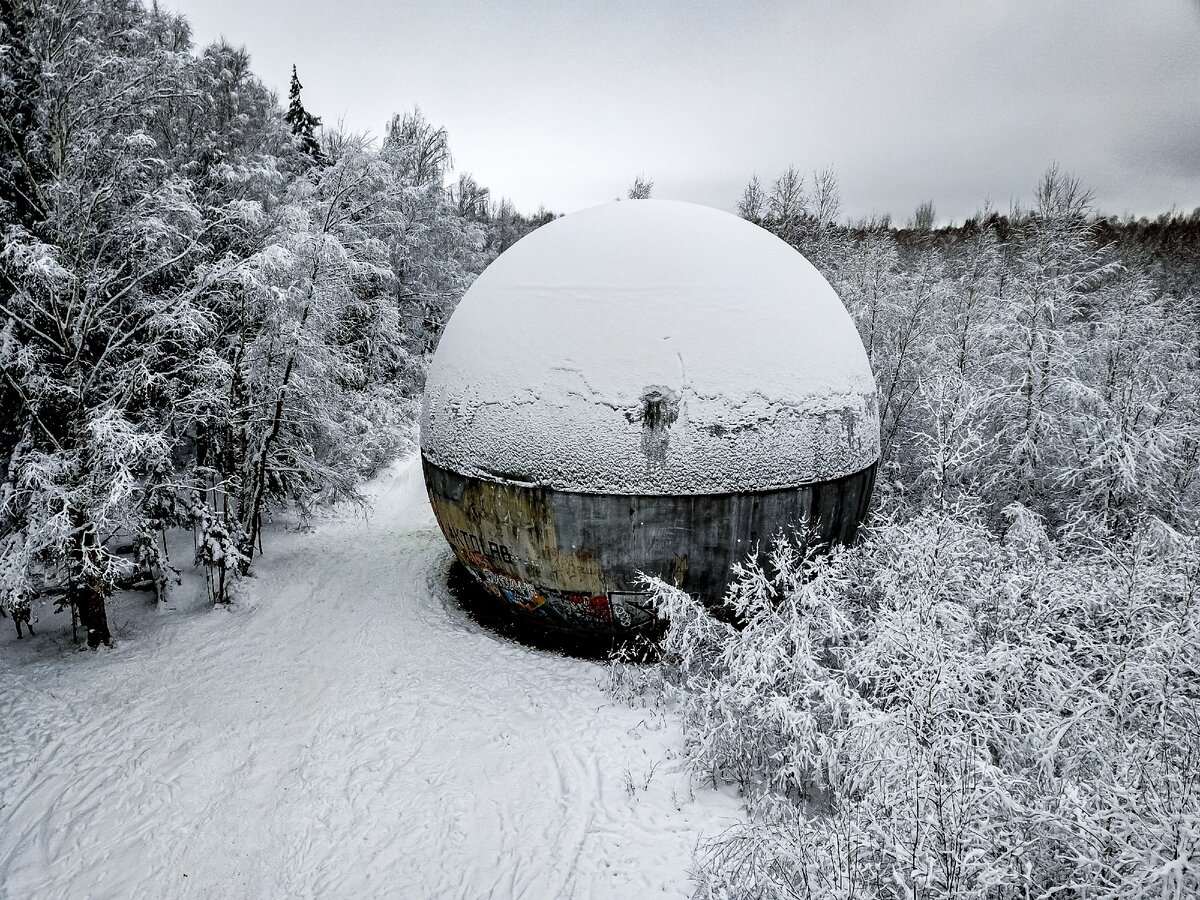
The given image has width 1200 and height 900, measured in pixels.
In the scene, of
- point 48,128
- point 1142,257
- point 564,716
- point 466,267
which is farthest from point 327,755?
point 1142,257

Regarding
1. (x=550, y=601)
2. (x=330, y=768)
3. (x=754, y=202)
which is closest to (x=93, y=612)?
(x=330, y=768)

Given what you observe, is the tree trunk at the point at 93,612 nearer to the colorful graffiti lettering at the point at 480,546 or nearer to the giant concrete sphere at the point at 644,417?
the colorful graffiti lettering at the point at 480,546

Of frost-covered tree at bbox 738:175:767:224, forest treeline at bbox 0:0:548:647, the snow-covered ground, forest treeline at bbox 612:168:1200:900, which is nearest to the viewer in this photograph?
forest treeline at bbox 612:168:1200:900

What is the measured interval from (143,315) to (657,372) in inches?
312

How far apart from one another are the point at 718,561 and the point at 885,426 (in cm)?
898

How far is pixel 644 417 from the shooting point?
6.59 metres

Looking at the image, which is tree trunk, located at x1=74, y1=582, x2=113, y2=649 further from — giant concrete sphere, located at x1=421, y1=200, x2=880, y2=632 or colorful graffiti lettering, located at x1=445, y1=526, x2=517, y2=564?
giant concrete sphere, located at x1=421, y1=200, x2=880, y2=632

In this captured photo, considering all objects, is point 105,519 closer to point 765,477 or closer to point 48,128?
point 48,128

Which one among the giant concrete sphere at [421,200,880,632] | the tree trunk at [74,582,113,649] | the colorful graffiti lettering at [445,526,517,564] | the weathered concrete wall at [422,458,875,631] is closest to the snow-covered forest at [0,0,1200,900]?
the tree trunk at [74,582,113,649]

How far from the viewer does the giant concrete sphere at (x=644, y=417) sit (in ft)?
21.6

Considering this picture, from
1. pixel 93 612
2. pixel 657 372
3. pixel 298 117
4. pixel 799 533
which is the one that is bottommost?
pixel 93 612

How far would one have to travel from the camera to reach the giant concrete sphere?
6.60 m

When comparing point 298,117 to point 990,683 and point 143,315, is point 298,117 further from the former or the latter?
point 990,683

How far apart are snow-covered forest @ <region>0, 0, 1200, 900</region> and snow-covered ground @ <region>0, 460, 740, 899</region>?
2.18 ft
